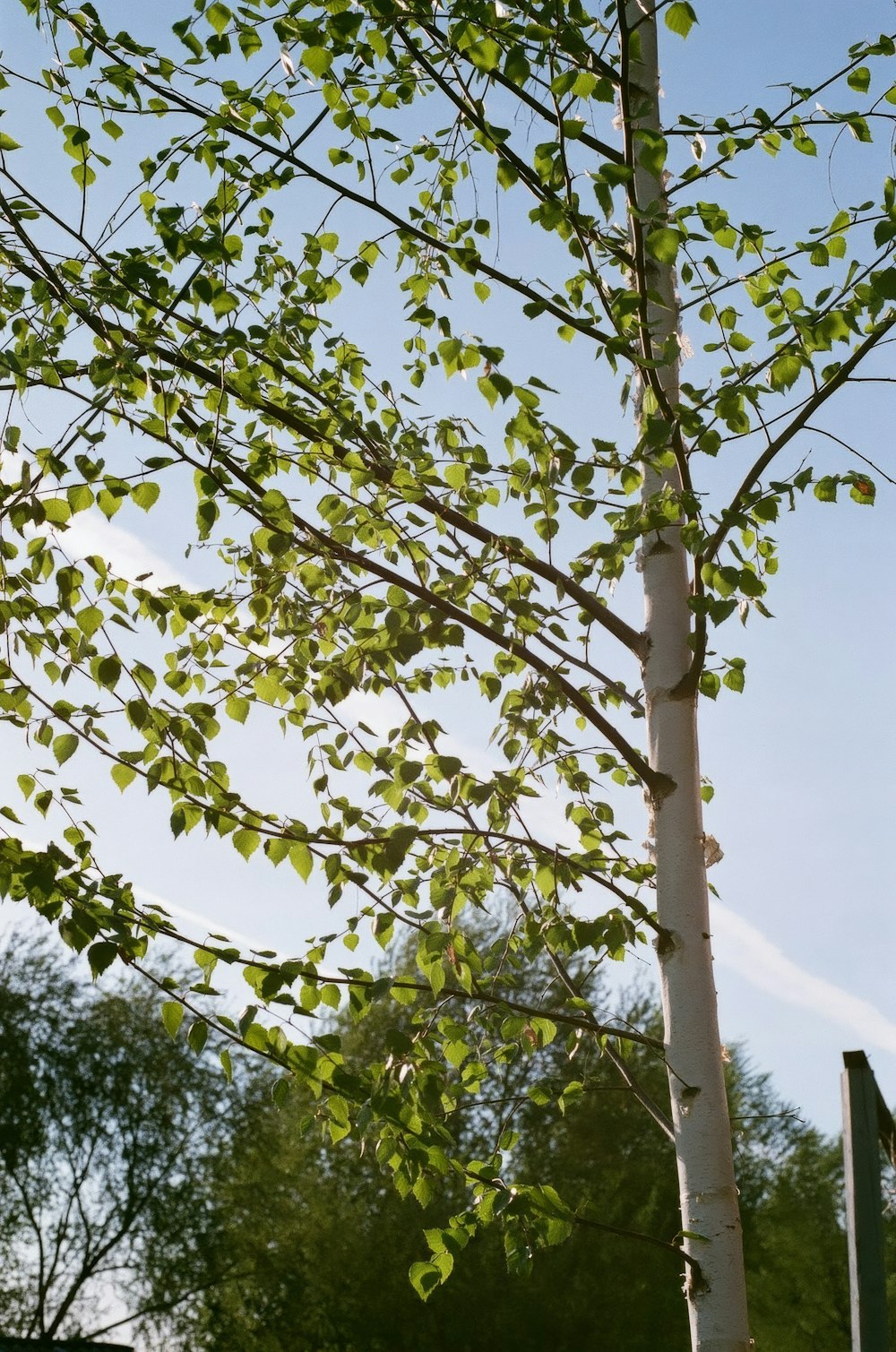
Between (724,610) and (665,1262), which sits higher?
(724,610)

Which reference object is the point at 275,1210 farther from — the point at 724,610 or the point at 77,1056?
the point at 724,610

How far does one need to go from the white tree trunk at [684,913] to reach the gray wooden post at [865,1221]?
26.9 inches

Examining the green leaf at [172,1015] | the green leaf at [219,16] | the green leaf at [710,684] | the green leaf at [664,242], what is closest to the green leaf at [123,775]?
the green leaf at [172,1015]

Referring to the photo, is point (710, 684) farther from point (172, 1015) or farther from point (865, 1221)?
point (172, 1015)

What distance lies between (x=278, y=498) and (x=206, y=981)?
158cm

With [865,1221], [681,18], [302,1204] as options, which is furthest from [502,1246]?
[681,18]

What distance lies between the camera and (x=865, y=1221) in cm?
288

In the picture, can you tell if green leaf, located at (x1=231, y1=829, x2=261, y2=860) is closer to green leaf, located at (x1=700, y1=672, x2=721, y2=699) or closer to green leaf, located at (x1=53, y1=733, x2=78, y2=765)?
green leaf, located at (x1=53, y1=733, x2=78, y2=765)

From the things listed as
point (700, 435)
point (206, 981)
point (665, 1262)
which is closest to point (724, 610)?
point (700, 435)

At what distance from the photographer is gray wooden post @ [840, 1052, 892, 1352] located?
9.36 ft

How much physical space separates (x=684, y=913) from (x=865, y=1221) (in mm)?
1334

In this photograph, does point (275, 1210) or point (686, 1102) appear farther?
point (275, 1210)

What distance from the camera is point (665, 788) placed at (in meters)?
4.25

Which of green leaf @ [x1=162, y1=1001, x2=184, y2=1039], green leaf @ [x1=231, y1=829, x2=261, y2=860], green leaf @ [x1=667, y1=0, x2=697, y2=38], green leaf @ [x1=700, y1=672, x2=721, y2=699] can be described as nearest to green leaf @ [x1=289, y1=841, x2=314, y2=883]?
green leaf @ [x1=231, y1=829, x2=261, y2=860]
